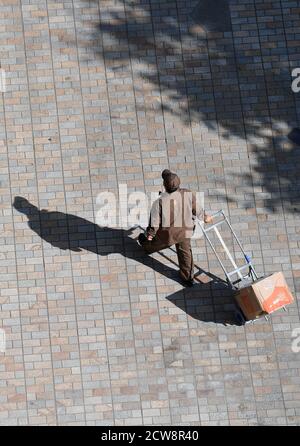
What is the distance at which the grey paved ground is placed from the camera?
1322 centimetres

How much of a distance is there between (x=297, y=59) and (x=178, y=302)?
167 inches

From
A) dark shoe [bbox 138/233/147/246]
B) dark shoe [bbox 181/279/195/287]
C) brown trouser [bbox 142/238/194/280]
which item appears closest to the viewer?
brown trouser [bbox 142/238/194/280]

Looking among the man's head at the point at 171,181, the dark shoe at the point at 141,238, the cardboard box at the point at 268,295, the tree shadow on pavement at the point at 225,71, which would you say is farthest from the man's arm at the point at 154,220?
the tree shadow on pavement at the point at 225,71

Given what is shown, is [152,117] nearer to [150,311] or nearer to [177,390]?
[150,311]

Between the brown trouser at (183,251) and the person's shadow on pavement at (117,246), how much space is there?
290mm

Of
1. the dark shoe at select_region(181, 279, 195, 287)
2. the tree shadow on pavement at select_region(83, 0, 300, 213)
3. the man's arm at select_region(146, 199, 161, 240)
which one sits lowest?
the dark shoe at select_region(181, 279, 195, 287)

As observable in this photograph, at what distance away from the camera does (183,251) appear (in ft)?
42.7

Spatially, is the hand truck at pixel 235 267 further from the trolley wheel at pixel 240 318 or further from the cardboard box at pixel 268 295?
the cardboard box at pixel 268 295

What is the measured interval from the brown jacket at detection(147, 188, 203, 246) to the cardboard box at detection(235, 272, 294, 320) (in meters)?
1.21

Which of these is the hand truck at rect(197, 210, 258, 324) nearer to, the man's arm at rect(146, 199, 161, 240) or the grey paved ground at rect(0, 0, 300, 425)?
the grey paved ground at rect(0, 0, 300, 425)

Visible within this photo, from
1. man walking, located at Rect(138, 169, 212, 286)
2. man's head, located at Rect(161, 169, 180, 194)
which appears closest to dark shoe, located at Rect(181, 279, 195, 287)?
man walking, located at Rect(138, 169, 212, 286)

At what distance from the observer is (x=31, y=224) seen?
13.6m
